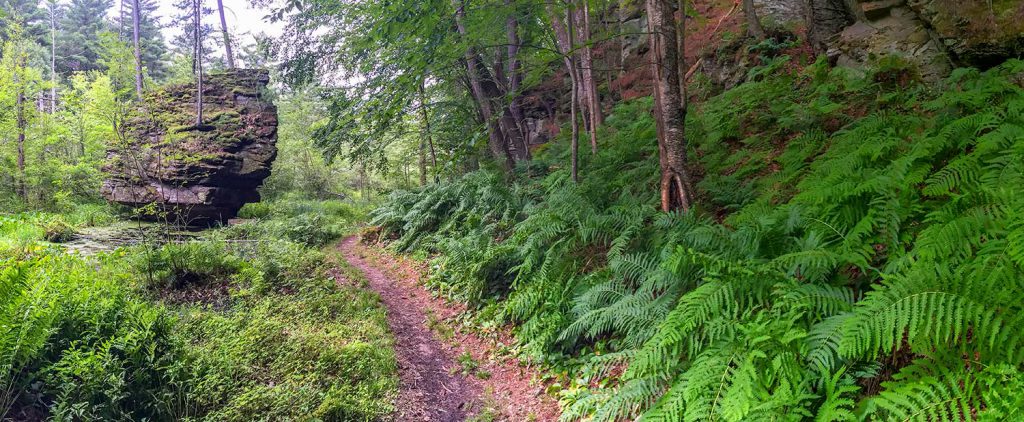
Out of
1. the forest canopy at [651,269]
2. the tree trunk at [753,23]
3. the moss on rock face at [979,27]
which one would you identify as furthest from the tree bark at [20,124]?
the moss on rock face at [979,27]

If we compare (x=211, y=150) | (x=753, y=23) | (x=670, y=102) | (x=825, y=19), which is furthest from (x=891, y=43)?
(x=211, y=150)

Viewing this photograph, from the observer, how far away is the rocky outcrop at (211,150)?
13.1 m

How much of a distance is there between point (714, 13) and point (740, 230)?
11.0 m

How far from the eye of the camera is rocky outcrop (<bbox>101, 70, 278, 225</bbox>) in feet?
43.1

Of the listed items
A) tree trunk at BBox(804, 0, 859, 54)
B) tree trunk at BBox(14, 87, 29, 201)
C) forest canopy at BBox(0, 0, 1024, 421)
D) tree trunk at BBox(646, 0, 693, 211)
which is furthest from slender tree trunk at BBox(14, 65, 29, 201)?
tree trunk at BBox(804, 0, 859, 54)

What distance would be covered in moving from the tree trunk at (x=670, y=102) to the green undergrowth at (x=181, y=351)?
384 centimetres

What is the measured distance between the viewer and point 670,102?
5168 mm

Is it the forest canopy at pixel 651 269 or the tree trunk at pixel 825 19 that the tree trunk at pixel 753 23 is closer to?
the forest canopy at pixel 651 269

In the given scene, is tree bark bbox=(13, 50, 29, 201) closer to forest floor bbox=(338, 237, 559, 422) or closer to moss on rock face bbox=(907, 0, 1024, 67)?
forest floor bbox=(338, 237, 559, 422)

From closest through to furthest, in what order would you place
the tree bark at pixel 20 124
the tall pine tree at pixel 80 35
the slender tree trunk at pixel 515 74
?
the slender tree trunk at pixel 515 74 → the tree bark at pixel 20 124 → the tall pine tree at pixel 80 35

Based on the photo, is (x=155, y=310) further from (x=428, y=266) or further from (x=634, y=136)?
(x=634, y=136)

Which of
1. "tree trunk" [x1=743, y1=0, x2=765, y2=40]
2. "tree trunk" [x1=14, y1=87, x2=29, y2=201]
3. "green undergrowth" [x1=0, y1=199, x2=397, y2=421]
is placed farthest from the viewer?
"tree trunk" [x1=14, y1=87, x2=29, y2=201]

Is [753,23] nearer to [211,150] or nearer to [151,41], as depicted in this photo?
[211,150]

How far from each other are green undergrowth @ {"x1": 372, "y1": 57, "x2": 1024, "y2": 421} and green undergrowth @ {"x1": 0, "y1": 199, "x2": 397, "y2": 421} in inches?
71.4
